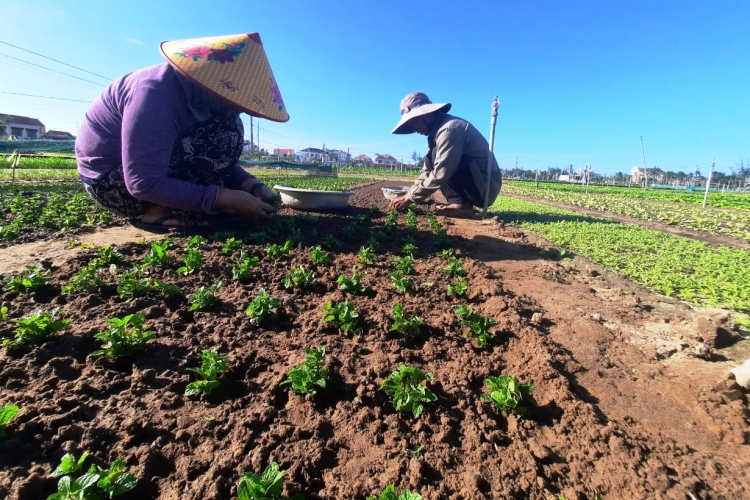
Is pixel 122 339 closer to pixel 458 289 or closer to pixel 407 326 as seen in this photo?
pixel 407 326

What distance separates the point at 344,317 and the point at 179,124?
2.53 metres

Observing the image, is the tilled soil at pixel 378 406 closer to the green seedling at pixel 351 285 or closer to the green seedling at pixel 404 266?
the green seedling at pixel 351 285

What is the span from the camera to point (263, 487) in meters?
1.09

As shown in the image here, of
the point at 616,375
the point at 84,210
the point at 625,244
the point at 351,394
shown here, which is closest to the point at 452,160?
the point at 625,244

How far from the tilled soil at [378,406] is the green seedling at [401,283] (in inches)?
6.5

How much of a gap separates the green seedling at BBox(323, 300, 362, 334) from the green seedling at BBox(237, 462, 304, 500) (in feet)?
3.67

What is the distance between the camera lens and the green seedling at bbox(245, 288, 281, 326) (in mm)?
2221

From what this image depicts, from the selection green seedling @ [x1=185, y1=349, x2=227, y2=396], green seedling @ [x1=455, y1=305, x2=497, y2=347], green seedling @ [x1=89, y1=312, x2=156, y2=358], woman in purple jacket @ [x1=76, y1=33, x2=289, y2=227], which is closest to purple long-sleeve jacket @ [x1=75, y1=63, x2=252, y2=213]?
woman in purple jacket @ [x1=76, y1=33, x2=289, y2=227]

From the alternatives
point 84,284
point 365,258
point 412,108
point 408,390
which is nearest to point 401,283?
point 365,258

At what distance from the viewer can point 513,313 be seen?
249 centimetres

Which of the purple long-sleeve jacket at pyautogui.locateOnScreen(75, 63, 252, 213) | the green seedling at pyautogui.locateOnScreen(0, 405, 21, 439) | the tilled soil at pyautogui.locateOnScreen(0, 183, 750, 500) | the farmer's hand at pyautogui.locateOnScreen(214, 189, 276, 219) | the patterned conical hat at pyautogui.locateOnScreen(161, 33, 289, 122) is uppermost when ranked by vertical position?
the patterned conical hat at pyautogui.locateOnScreen(161, 33, 289, 122)

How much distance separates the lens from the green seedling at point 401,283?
2.88 meters

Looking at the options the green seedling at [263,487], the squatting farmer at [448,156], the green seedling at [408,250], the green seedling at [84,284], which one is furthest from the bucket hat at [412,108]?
the green seedling at [263,487]

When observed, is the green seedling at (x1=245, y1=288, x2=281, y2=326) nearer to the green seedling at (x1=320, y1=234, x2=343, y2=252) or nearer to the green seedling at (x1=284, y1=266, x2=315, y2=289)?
the green seedling at (x1=284, y1=266, x2=315, y2=289)
